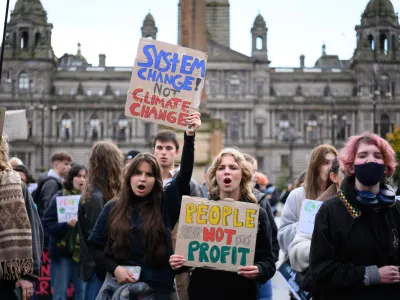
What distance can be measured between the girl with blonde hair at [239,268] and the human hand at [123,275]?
260mm

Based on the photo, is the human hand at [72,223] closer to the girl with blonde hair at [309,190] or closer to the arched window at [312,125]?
the girl with blonde hair at [309,190]

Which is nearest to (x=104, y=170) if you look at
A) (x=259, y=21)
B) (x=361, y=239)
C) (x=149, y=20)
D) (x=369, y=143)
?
(x=369, y=143)

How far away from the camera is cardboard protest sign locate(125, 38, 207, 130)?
559 cm

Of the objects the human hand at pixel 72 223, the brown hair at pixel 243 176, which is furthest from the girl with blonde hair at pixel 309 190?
the human hand at pixel 72 223

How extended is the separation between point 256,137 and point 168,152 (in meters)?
57.3

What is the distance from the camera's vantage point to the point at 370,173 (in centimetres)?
420

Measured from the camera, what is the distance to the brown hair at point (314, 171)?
248 inches

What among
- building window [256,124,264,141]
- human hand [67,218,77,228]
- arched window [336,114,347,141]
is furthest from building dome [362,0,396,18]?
human hand [67,218,77,228]

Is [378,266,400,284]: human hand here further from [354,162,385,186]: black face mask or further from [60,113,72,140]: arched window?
[60,113,72,140]: arched window

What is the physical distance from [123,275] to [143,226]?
12.9 inches

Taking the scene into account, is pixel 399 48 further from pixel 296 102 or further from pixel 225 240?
pixel 225 240

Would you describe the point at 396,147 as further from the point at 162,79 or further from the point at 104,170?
the point at 162,79

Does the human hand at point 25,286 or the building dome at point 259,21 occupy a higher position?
the building dome at point 259,21

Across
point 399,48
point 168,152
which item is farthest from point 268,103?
point 168,152
